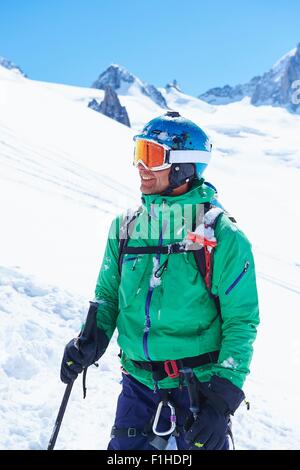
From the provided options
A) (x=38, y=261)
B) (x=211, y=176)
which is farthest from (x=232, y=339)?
(x=211, y=176)

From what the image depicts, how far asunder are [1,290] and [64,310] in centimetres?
83

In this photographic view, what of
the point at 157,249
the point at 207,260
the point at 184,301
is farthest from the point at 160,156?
the point at 184,301

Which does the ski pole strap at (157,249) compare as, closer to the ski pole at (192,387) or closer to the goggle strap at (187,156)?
the goggle strap at (187,156)

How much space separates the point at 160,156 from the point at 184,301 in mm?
1034

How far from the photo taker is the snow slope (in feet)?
15.3

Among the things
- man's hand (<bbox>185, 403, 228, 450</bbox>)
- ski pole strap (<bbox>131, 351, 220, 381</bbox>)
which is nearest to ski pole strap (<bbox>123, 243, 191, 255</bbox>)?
ski pole strap (<bbox>131, 351, 220, 381</bbox>)

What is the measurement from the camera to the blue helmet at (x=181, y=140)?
325 cm

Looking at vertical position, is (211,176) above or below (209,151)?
above

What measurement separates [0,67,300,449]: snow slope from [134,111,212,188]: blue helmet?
269 cm

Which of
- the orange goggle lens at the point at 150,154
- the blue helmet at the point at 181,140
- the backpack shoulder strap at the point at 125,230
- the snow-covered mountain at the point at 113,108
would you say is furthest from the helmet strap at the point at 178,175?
the snow-covered mountain at the point at 113,108

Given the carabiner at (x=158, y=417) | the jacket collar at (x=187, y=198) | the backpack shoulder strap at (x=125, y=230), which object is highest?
the jacket collar at (x=187, y=198)

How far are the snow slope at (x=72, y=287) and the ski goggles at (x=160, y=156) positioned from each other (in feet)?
8.67
